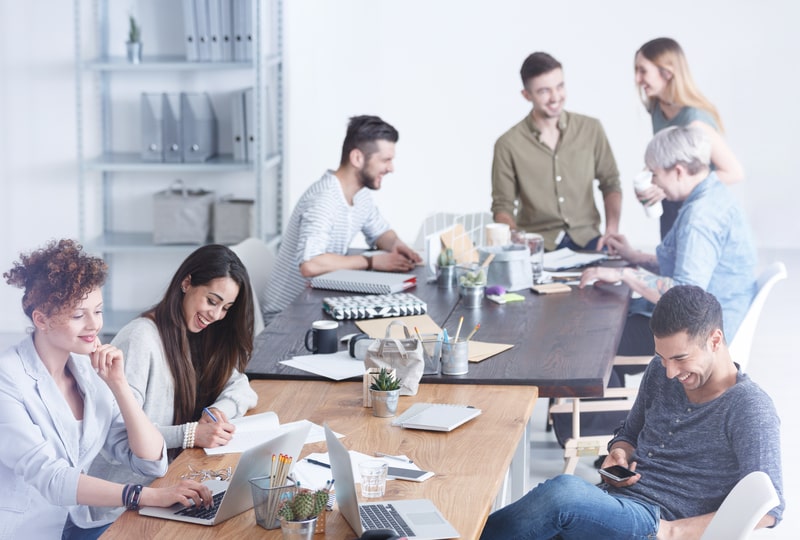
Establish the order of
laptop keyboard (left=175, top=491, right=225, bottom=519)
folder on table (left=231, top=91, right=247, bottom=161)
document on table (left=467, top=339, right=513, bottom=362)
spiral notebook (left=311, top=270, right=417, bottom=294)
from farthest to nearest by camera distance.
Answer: folder on table (left=231, top=91, right=247, bottom=161)
spiral notebook (left=311, top=270, right=417, bottom=294)
document on table (left=467, top=339, right=513, bottom=362)
laptop keyboard (left=175, top=491, right=225, bottom=519)

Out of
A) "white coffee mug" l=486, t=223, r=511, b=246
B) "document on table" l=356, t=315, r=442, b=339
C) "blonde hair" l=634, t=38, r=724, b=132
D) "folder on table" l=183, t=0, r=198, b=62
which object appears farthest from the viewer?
"folder on table" l=183, t=0, r=198, b=62

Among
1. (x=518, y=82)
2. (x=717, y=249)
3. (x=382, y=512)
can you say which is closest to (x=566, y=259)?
(x=717, y=249)

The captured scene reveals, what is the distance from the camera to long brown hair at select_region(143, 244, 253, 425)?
2.61 metres

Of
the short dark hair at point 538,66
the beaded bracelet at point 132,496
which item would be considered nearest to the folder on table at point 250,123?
the short dark hair at point 538,66

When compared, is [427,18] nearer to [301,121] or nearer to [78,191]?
[301,121]

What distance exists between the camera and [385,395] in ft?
8.24

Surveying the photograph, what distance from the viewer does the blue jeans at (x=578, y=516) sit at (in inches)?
91.2

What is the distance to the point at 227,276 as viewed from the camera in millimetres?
2654

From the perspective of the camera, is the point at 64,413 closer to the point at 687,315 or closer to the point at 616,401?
the point at 687,315

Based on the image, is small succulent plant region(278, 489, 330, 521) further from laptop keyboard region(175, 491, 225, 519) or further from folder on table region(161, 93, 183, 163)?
folder on table region(161, 93, 183, 163)

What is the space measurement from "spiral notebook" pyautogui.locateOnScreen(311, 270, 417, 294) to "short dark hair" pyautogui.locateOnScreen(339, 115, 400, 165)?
518 mm

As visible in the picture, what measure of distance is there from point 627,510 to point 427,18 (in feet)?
16.7

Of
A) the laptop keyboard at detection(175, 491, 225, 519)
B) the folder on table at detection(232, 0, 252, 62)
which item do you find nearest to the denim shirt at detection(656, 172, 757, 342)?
the laptop keyboard at detection(175, 491, 225, 519)

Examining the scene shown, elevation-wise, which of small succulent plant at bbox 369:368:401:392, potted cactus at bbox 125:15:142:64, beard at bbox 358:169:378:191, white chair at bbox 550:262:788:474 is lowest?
white chair at bbox 550:262:788:474
